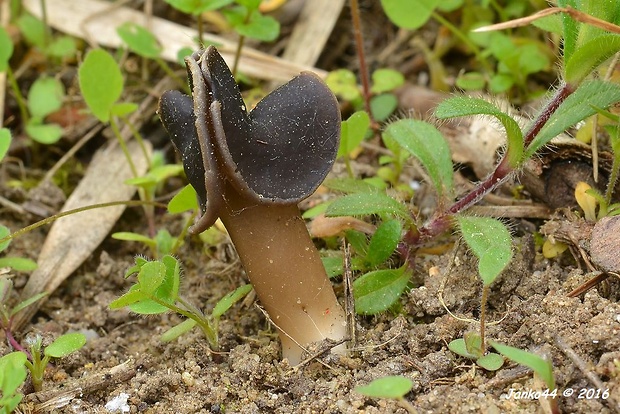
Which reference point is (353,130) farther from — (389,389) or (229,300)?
(389,389)

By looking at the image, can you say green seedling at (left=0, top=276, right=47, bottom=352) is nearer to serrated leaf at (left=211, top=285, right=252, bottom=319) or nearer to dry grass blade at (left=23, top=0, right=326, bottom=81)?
serrated leaf at (left=211, top=285, right=252, bottom=319)

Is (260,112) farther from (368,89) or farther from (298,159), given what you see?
(368,89)

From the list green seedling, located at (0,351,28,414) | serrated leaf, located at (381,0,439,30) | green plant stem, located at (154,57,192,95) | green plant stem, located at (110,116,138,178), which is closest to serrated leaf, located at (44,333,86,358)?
green seedling, located at (0,351,28,414)

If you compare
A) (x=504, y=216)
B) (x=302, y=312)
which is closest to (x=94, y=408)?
(x=302, y=312)

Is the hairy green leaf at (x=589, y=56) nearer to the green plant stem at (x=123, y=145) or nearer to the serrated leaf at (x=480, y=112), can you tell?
the serrated leaf at (x=480, y=112)

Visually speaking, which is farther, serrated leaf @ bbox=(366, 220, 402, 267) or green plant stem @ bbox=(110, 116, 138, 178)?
green plant stem @ bbox=(110, 116, 138, 178)

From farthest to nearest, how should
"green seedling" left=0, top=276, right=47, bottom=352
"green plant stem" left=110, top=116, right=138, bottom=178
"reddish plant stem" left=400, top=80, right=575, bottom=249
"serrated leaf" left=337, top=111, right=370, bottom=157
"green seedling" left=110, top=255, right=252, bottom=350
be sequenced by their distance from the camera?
"green plant stem" left=110, top=116, right=138, bottom=178
"serrated leaf" left=337, top=111, right=370, bottom=157
"green seedling" left=0, top=276, right=47, bottom=352
"reddish plant stem" left=400, top=80, right=575, bottom=249
"green seedling" left=110, top=255, right=252, bottom=350
